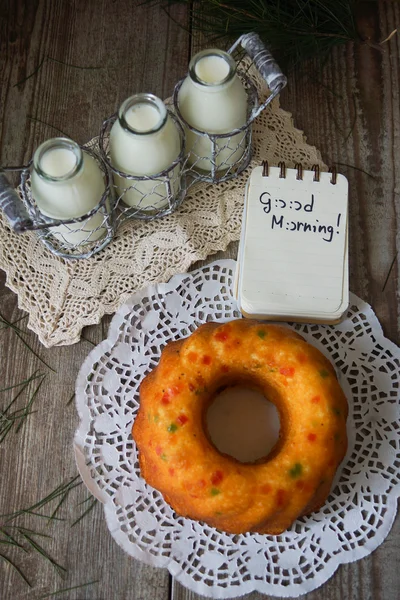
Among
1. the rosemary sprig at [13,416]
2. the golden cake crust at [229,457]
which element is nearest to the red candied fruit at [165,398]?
the golden cake crust at [229,457]

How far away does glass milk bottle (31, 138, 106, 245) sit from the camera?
76 centimetres

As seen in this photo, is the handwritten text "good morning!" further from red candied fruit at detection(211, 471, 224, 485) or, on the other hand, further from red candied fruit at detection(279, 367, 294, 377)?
red candied fruit at detection(211, 471, 224, 485)

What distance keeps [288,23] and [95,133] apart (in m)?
0.33

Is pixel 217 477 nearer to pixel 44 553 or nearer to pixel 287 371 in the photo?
pixel 287 371

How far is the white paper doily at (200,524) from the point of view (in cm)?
81

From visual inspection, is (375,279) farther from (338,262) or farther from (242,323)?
(242,323)

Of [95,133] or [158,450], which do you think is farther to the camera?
[95,133]

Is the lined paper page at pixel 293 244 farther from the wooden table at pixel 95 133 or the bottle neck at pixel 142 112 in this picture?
the bottle neck at pixel 142 112

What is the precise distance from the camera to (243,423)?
0.83 metres

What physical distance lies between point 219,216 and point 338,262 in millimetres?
184

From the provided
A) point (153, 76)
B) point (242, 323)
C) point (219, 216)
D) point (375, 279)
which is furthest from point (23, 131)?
point (375, 279)

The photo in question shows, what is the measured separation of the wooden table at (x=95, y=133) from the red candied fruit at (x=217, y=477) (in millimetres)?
176

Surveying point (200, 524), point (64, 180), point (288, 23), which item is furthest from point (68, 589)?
point (288, 23)

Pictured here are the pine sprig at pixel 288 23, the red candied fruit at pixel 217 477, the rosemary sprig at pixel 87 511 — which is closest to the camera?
the red candied fruit at pixel 217 477
